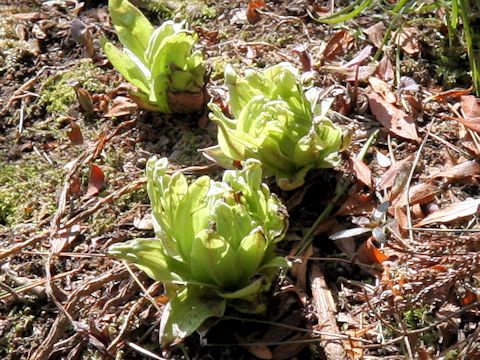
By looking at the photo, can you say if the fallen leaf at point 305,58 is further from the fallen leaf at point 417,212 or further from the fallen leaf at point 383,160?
the fallen leaf at point 417,212

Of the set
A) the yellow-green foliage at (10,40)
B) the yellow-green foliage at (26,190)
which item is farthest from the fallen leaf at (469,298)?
the yellow-green foliage at (10,40)

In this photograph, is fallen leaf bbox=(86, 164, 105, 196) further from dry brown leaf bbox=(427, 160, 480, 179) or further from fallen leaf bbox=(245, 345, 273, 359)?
dry brown leaf bbox=(427, 160, 480, 179)

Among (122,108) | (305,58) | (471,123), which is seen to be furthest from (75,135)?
(471,123)

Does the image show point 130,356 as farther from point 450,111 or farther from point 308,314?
point 450,111

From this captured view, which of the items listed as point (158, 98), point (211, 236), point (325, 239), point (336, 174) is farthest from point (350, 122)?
point (211, 236)

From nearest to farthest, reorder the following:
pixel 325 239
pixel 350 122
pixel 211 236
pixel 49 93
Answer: pixel 211 236
pixel 325 239
pixel 350 122
pixel 49 93
